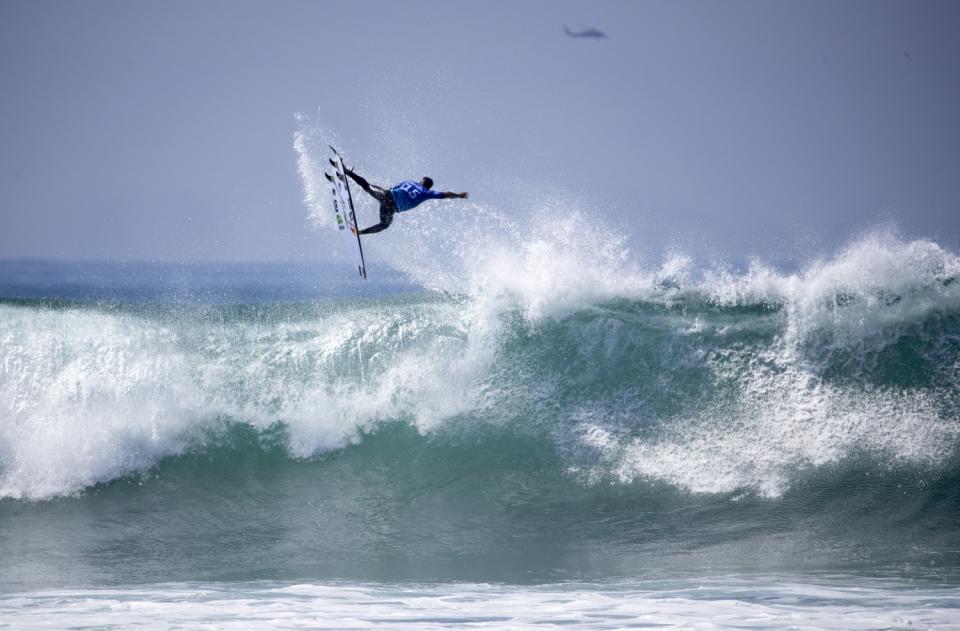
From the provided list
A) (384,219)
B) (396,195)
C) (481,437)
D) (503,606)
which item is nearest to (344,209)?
(384,219)

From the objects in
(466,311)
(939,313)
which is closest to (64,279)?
(466,311)

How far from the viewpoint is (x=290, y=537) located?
7.41 meters

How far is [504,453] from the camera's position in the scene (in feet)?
28.9

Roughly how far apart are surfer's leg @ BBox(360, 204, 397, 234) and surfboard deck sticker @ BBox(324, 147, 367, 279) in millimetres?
221

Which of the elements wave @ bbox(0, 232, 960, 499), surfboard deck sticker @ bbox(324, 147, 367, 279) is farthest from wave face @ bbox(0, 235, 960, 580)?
surfboard deck sticker @ bbox(324, 147, 367, 279)

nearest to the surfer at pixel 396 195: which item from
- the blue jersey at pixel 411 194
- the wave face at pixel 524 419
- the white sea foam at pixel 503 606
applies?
the blue jersey at pixel 411 194

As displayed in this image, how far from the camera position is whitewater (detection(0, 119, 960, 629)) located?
5945mm

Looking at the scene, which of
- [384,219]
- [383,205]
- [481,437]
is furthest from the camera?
[384,219]

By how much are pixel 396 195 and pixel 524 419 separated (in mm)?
3010

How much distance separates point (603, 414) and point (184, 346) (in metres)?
5.65

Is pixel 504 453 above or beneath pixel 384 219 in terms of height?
beneath

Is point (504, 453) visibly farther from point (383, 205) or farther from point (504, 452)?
point (383, 205)

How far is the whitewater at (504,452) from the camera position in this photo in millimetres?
5945

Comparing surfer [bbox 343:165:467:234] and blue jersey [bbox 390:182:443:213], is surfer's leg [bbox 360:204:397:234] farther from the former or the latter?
blue jersey [bbox 390:182:443:213]
